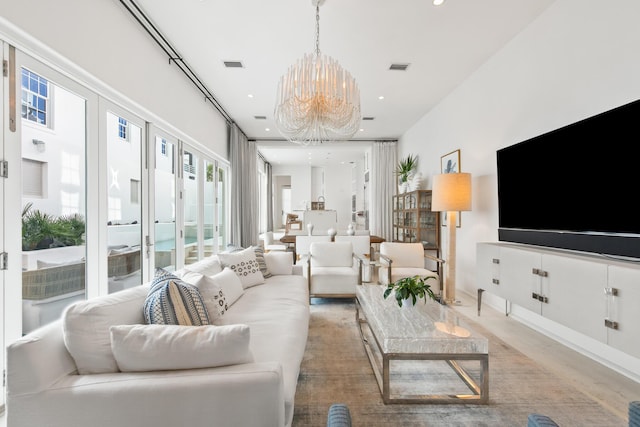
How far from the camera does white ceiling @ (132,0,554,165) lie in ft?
8.80

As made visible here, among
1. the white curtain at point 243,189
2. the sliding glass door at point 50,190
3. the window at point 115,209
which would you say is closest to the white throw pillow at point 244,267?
the window at point 115,209

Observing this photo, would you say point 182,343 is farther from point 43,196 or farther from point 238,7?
point 238,7

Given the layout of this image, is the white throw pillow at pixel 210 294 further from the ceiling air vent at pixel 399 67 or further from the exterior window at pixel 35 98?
the ceiling air vent at pixel 399 67

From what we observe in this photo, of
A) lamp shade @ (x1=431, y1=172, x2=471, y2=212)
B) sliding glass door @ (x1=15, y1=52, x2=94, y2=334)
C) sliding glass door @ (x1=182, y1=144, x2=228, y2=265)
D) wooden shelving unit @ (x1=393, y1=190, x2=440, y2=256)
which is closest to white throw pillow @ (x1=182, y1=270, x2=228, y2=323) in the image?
sliding glass door @ (x1=15, y1=52, x2=94, y2=334)

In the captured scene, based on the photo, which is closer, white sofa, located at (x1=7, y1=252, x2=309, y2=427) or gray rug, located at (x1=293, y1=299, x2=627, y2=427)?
white sofa, located at (x1=7, y1=252, x2=309, y2=427)

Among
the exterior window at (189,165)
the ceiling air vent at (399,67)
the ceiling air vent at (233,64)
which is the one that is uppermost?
the ceiling air vent at (233,64)

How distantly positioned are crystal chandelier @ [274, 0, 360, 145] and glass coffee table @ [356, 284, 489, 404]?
185 centimetres

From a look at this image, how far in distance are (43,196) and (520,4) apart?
4083mm

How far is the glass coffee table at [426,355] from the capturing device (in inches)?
68.1

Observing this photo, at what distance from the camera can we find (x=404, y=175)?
609 cm

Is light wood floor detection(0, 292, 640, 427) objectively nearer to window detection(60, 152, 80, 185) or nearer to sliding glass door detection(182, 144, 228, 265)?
window detection(60, 152, 80, 185)

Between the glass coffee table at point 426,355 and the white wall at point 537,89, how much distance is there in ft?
5.17

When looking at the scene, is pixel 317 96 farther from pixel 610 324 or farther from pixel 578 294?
pixel 610 324

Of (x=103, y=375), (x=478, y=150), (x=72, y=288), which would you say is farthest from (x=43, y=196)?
(x=478, y=150)
